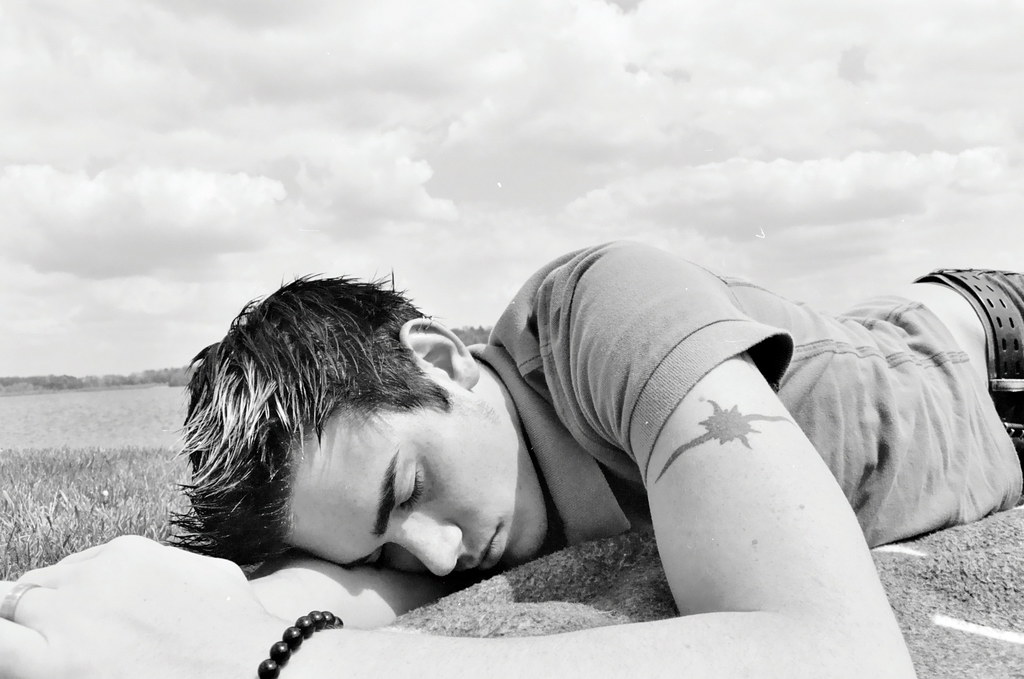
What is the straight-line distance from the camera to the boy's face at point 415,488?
68.5 inches

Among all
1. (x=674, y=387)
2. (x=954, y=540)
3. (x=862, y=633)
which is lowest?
(x=954, y=540)

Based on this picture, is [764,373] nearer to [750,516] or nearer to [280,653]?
[750,516]

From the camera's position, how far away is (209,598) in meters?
1.29

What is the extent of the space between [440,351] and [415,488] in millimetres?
429

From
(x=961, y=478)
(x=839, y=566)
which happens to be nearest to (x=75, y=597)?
(x=839, y=566)

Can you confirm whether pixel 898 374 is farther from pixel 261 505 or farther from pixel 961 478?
pixel 261 505

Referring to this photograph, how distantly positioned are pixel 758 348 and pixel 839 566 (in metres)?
0.50

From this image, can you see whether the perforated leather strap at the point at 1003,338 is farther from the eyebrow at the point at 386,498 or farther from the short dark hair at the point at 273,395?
the eyebrow at the point at 386,498

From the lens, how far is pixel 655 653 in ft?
3.63

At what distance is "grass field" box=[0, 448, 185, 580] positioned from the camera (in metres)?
2.55

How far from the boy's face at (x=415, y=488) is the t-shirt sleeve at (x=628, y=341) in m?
0.21

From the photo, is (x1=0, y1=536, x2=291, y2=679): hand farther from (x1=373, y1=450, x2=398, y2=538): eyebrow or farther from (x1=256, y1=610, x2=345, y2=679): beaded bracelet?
(x1=373, y1=450, x2=398, y2=538): eyebrow

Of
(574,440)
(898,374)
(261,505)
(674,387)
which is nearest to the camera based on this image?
(674,387)

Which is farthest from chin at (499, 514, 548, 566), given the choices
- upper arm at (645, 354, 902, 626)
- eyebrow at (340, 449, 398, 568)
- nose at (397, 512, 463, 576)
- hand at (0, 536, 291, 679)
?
hand at (0, 536, 291, 679)
